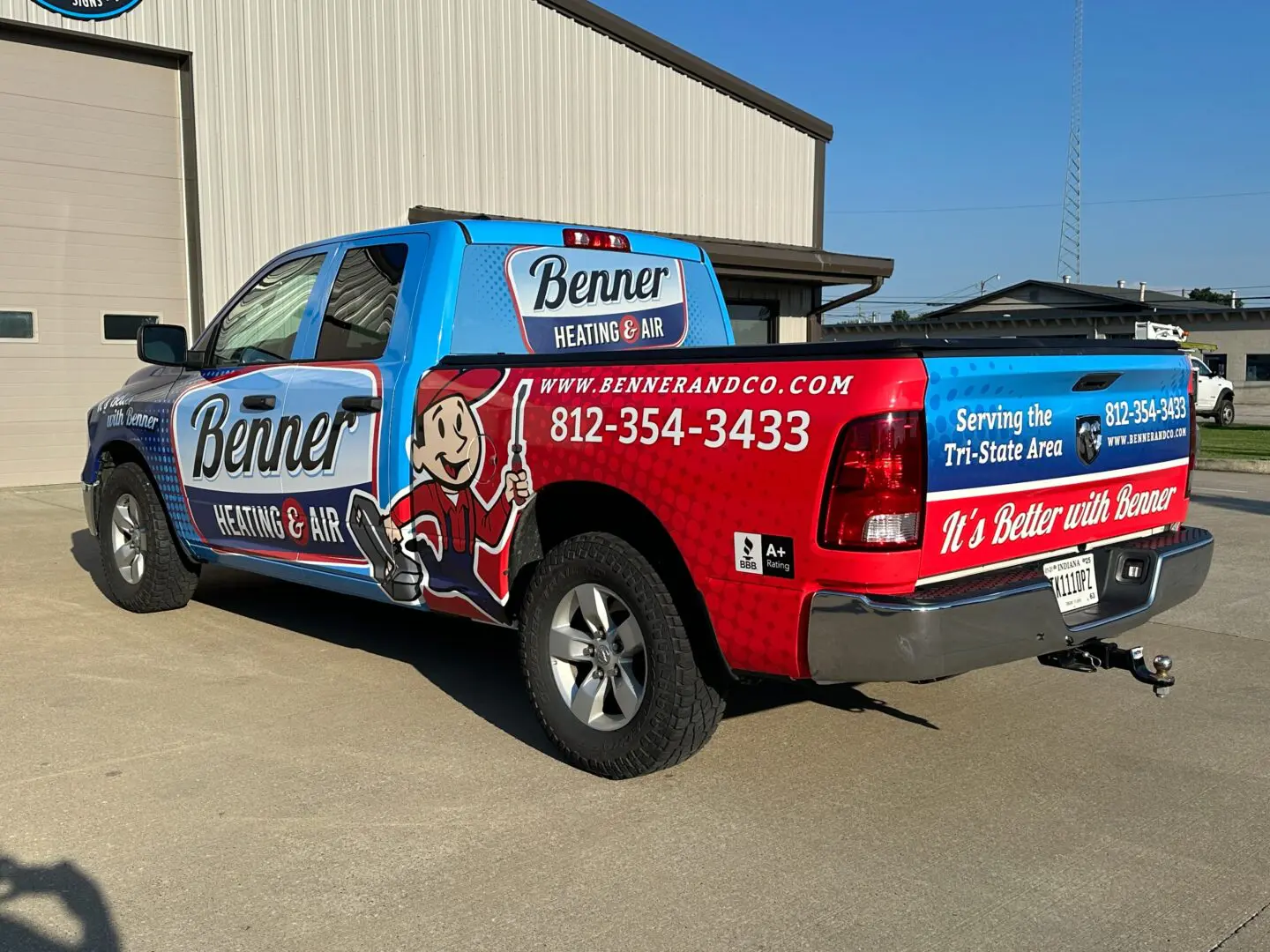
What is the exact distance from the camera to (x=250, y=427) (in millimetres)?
5641

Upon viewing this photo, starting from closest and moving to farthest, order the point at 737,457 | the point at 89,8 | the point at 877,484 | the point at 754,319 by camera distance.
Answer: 1. the point at 877,484
2. the point at 737,457
3. the point at 89,8
4. the point at 754,319

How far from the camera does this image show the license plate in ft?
12.9

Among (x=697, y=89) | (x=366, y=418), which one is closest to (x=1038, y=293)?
(x=697, y=89)

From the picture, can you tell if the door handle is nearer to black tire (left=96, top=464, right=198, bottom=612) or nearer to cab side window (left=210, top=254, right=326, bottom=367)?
cab side window (left=210, top=254, right=326, bottom=367)

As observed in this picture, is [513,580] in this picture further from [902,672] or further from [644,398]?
[902,672]

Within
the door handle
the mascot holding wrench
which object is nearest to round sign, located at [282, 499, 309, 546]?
the mascot holding wrench

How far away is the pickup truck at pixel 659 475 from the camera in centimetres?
344

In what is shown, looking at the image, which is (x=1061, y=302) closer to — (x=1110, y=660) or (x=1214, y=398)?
(x=1214, y=398)

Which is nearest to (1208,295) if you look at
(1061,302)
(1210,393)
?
(1061,302)

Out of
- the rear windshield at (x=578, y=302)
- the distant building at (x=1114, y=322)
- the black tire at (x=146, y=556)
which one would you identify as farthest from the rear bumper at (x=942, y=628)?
the distant building at (x=1114, y=322)

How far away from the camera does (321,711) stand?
195 inches

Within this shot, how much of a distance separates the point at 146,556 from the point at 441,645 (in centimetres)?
183

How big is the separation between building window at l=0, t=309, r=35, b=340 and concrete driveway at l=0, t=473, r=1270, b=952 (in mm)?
7479

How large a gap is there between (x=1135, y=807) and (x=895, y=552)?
4.53 feet
